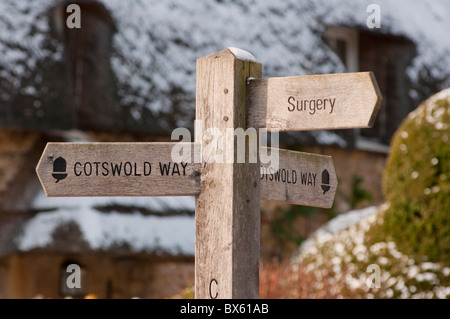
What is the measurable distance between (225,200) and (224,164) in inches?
5.8

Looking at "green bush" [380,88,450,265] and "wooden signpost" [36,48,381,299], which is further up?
"green bush" [380,88,450,265]

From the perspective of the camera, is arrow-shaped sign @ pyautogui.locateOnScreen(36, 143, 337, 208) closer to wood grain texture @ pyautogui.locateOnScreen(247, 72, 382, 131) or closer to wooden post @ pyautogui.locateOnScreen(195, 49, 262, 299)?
wooden post @ pyautogui.locateOnScreen(195, 49, 262, 299)

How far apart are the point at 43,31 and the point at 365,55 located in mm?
5389

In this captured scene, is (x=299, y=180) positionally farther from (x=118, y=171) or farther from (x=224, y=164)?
(x=118, y=171)

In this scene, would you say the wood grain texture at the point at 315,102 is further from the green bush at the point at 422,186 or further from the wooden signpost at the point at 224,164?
the green bush at the point at 422,186

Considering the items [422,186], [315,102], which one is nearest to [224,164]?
[315,102]

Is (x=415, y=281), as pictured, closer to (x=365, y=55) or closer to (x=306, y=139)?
(x=306, y=139)

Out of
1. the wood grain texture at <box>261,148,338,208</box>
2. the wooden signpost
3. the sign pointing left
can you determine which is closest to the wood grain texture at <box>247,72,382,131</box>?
the wooden signpost

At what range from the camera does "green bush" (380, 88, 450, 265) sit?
6.21 metres

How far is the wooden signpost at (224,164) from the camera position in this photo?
122 inches

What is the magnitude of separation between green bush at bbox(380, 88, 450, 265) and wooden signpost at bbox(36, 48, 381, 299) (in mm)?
3257

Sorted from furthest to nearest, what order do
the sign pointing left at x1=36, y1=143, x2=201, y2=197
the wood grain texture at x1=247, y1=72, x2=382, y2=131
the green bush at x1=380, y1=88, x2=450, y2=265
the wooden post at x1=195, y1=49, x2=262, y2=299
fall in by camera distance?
the green bush at x1=380, y1=88, x2=450, y2=265
the sign pointing left at x1=36, y1=143, x2=201, y2=197
the wooden post at x1=195, y1=49, x2=262, y2=299
the wood grain texture at x1=247, y1=72, x2=382, y2=131

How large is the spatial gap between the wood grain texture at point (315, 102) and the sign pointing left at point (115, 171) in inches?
14.1

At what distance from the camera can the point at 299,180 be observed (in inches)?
135
